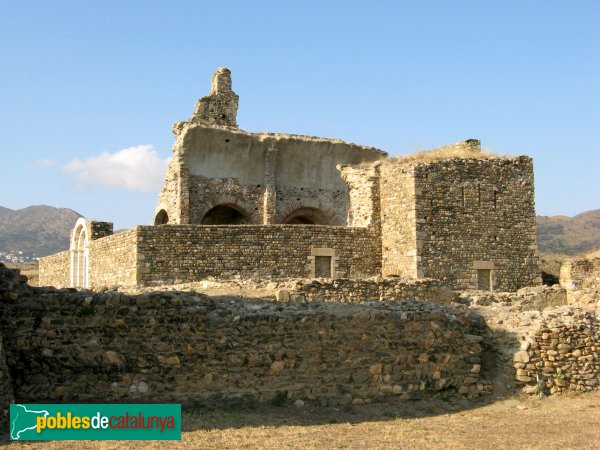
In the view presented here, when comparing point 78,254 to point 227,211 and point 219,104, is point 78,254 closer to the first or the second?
point 227,211

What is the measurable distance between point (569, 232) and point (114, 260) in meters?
75.5

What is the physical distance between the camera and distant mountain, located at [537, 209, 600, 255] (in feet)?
236

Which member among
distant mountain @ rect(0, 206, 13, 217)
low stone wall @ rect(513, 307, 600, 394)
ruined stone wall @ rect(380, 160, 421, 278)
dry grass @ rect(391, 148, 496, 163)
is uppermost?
distant mountain @ rect(0, 206, 13, 217)

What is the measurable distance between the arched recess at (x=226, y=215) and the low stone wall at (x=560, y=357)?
15610 mm

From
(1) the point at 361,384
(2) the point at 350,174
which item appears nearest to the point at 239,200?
(2) the point at 350,174

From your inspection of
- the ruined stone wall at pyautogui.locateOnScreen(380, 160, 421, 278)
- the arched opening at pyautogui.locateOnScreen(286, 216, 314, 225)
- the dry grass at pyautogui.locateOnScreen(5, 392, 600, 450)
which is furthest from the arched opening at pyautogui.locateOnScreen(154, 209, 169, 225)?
the dry grass at pyautogui.locateOnScreen(5, 392, 600, 450)

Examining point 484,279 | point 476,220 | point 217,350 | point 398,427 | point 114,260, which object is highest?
point 476,220

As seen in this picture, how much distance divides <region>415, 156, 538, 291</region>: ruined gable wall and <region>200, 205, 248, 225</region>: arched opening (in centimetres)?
889

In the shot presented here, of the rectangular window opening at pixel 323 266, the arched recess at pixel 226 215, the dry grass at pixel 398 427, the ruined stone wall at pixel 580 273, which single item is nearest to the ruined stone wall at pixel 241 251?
the rectangular window opening at pixel 323 266

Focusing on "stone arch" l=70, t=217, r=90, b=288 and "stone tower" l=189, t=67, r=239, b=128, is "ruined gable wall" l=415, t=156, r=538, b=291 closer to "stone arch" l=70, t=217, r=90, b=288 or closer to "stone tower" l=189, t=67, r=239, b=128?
"stone tower" l=189, t=67, r=239, b=128

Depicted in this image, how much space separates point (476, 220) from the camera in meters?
19.0

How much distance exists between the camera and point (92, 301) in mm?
8906

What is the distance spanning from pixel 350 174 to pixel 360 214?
1.39 m

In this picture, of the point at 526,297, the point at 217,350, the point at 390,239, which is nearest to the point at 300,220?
the point at 390,239
